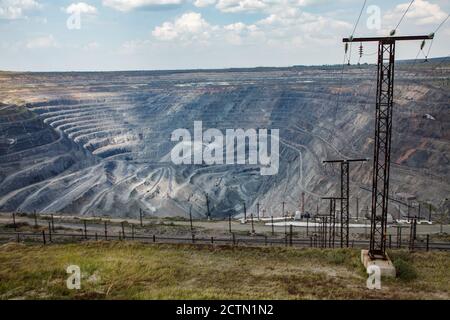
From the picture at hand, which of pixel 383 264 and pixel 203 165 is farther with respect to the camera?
pixel 203 165

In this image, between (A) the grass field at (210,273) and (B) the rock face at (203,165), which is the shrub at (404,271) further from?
(B) the rock face at (203,165)

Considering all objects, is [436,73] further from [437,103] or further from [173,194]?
[173,194]

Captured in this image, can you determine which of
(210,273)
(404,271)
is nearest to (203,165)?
(210,273)

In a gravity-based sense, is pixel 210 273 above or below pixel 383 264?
below

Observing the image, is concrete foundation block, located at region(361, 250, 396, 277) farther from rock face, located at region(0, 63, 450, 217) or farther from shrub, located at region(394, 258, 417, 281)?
rock face, located at region(0, 63, 450, 217)

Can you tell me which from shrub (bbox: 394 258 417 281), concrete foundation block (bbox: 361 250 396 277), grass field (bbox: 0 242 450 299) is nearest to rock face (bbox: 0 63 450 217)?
grass field (bbox: 0 242 450 299)

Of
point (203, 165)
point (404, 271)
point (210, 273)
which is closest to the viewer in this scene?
point (404, 271)

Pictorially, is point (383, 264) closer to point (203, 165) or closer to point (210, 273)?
point (210, 273)
